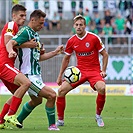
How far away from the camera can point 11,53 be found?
1053 cm

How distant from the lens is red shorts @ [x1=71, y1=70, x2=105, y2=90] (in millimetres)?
12898

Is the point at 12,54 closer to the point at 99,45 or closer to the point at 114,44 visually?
the point at 99,45

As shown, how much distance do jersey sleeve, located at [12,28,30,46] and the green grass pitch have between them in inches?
65.0

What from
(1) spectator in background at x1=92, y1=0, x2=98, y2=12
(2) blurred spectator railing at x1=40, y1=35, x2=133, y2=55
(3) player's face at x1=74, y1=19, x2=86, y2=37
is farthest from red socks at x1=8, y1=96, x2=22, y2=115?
(1) spectator in background at x1=92, y1=0, x2=98, y2=12

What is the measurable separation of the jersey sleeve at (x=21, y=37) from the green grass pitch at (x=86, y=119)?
1.65m

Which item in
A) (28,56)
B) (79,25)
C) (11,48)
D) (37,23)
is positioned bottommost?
(28,56)

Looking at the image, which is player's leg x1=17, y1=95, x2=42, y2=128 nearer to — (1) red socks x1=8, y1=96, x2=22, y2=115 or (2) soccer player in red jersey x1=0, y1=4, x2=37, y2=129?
(2) soccer player in red jersey x1=0, y1=4, x2=37, y2=129

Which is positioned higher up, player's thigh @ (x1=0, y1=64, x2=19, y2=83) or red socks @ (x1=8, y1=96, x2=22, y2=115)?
player's thigh @ (x1=0, y1=64, x2=19, y2=83)

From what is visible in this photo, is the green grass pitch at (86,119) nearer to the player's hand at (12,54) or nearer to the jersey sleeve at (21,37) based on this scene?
the player's hand at (12,54)

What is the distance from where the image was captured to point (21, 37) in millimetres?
10984

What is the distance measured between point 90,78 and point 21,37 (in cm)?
258

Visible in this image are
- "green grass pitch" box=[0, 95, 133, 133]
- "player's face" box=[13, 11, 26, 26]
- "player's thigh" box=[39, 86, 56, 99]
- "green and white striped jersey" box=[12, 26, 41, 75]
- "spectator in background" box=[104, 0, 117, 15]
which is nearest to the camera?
"player's thigh" box=[39, 86, 56, 99]

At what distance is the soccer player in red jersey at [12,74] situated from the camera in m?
10.9

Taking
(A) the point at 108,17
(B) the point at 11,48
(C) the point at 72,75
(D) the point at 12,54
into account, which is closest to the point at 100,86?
(C) the point at 72,75
